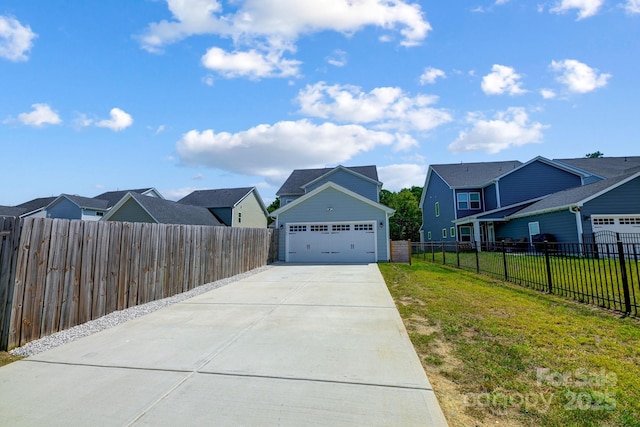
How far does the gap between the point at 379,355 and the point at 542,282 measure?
6811 mm

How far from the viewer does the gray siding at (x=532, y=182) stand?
2181cm

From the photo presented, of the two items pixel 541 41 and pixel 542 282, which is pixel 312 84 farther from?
pixel 542 282

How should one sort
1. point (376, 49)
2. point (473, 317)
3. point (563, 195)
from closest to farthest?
1. point (473, 317)
2. point (376, 49)
3. point (563, 195)

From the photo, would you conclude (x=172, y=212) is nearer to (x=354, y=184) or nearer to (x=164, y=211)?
(x=164, y=211)

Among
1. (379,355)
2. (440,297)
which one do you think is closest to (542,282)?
(440,297)

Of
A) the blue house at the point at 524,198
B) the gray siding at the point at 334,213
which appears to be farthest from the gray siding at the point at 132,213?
the blue house at the point at 524,198

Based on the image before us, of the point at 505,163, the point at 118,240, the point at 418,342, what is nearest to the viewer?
the point at 418,342

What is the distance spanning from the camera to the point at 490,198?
897 inches

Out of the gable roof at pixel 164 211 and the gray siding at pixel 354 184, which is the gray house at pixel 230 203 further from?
the gray siding at pixel 354 184

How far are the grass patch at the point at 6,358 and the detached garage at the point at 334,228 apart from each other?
42.6ft

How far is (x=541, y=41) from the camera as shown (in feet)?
29.3

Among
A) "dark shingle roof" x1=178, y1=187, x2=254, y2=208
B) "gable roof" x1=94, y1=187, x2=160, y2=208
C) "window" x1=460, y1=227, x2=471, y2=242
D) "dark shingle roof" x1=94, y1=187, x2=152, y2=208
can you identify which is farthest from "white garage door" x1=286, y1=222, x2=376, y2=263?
"dark shingle roof" x1=94, y1=187, x2=152, y2=208

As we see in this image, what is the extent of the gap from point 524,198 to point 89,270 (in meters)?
25.9

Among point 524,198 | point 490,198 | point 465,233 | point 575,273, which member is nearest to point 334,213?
point 575,273
